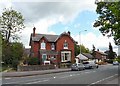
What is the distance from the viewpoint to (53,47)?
267 ft

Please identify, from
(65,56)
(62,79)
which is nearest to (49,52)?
(65,56)

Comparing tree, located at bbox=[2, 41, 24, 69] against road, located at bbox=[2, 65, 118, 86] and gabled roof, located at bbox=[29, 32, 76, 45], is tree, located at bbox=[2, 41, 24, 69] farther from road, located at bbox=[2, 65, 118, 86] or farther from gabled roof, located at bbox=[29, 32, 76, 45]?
road, located at bbox=[2, 65, 118, 86]

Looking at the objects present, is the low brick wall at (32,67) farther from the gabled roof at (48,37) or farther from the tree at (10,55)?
the gabled roof at (48,37)

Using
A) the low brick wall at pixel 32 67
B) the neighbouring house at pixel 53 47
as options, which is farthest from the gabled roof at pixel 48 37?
the low brick wall at pixel 32 67

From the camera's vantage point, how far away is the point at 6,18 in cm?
7456

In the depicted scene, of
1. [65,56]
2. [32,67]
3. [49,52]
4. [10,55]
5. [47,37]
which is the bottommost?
[32,67]

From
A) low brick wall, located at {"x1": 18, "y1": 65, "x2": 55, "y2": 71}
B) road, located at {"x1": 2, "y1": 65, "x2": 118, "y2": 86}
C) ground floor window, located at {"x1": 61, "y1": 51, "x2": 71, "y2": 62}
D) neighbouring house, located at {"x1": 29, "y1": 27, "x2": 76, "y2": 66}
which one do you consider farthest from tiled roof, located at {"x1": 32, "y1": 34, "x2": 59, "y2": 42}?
road, located at {"x1": 2, "y1": 65, "x2": 118, "y2": 86}

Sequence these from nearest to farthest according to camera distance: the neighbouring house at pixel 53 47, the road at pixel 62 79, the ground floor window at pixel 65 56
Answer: the road at pixel 62 79 < the neighbouring house at pixel 53 47 < the ground floor window at pixel 65 56

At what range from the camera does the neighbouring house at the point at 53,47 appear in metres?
77.9

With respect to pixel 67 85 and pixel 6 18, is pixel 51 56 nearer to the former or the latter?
pixel 6 18

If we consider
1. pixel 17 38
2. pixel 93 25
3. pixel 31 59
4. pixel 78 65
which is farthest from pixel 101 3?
pixel 17 38

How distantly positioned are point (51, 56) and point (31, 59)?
10241mm

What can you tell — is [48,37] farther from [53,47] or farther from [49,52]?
[49,52]

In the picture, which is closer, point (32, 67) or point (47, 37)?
point (32, 67)
